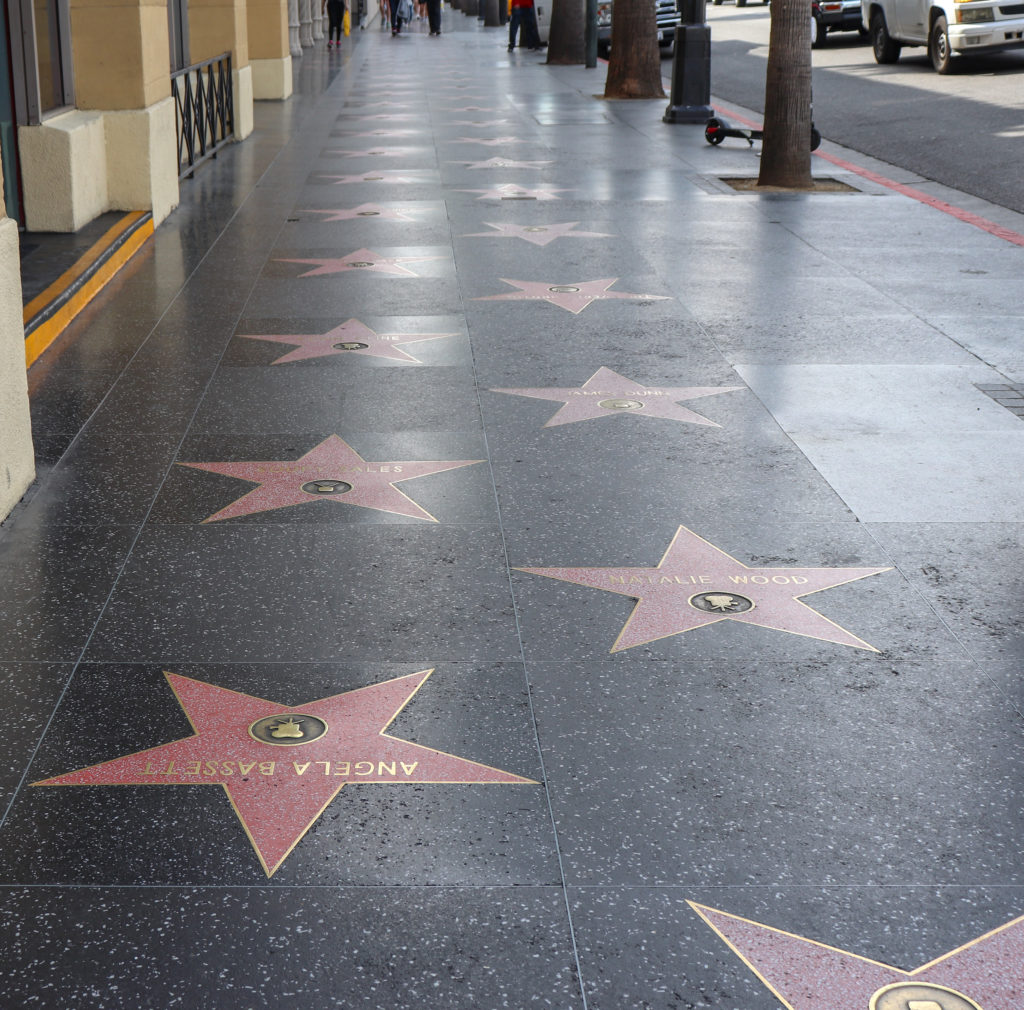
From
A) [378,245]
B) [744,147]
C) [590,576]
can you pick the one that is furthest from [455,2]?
[590,576]

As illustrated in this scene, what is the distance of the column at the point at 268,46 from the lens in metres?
21.0

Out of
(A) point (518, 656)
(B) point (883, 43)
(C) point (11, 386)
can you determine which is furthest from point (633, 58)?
(A) point (518, 656)

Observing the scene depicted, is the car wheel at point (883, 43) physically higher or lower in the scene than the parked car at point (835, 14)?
lower

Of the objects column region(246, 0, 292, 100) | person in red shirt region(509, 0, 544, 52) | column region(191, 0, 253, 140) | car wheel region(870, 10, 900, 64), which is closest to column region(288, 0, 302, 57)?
person in red shirt region(509, 0, 544, 52)

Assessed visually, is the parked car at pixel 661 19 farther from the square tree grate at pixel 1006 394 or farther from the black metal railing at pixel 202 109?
the square tree grate at pixel 1006 394

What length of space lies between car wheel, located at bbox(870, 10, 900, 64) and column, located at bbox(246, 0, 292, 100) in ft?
37.5

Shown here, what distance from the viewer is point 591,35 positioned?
1125 inches

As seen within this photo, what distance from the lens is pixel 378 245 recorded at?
1020 centimetres

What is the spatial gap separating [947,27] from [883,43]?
310cm

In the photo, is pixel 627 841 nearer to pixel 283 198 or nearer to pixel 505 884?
pixel 505 884

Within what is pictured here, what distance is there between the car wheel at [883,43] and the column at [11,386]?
23667mm

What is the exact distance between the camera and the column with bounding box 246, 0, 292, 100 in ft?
69.1

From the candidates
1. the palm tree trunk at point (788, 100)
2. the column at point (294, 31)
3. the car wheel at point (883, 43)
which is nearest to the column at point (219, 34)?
the palm tree trunk at point (788, 100)

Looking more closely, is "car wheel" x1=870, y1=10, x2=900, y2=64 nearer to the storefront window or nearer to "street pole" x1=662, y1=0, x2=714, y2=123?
"street pole" x1=662, y1=0, x2=714, y2=123
